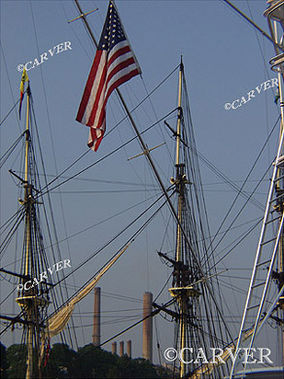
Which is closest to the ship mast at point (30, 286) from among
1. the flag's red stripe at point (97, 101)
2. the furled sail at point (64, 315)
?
the furled sail at point (64, 315)

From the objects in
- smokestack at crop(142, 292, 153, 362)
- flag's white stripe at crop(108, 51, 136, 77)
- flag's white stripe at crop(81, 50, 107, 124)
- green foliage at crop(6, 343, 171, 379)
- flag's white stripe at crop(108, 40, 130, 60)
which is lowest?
green foliage at crop(6, 343, 171, 379)

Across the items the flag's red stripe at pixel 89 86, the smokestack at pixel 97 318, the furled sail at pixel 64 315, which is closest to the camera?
the flag's red stripe at pixel 89 86

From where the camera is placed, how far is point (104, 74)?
19.3m

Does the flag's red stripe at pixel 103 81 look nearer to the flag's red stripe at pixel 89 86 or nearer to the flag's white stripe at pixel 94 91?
the flag's white stripe at pixel 94 91

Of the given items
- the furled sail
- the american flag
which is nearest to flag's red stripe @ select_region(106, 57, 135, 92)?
the american flag

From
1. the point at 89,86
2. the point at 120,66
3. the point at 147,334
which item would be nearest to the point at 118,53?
the point at 120,66

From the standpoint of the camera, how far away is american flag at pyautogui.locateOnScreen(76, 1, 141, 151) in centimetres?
1898

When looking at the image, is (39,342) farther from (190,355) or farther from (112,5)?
(112,5)

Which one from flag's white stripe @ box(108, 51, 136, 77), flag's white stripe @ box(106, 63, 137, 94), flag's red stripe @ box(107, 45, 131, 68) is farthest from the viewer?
flag's red stripe @ box(107, 45, 131, 68)

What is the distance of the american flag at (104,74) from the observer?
19.0 metres

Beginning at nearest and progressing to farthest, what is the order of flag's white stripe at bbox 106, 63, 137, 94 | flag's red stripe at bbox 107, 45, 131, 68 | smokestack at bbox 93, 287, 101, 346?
flag's white stripe at bbox 106, 63, 137, 94 → flag's red stripe at bbox 107, 45, 131, 68 → smokestack at bbox 93, 287, 101, 346

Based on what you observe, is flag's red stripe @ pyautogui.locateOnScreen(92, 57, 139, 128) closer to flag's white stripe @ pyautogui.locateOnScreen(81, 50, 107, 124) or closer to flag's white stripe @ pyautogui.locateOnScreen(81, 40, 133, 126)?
flag's white stripe @ pyautogui.locateOnScreen(81, 40, 133, 126)

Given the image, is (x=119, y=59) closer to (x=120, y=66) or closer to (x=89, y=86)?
(x=120, y=66)

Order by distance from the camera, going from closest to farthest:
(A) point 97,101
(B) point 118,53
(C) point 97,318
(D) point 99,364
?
1. (A) point 97,101
2. (B) point 118,53
3. (D) point 99,364
4. (C) point 97,318
